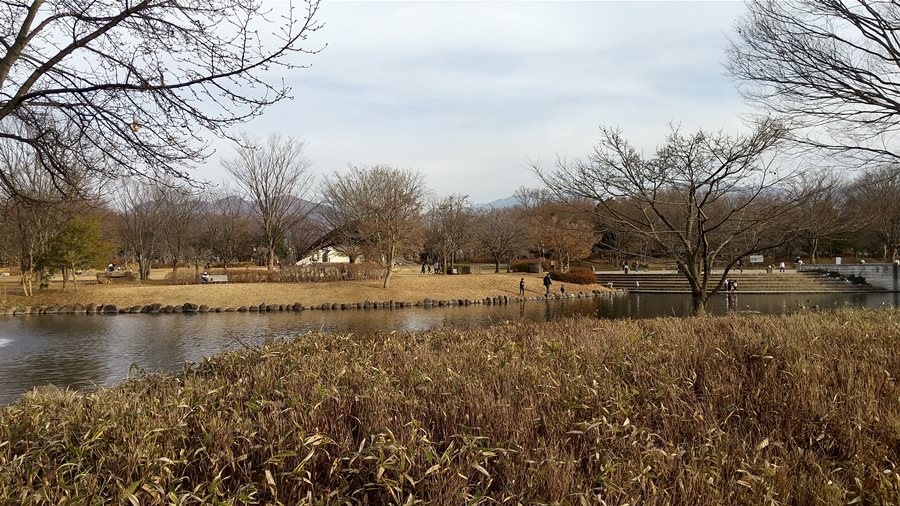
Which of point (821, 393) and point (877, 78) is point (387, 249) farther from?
point (821, 393)

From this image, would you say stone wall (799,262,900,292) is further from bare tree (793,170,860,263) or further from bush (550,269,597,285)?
bare tree (793,170,860,263)

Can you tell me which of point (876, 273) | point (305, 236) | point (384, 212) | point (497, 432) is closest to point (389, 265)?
point (384, 212)

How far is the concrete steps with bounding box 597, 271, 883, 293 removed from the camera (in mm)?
36719

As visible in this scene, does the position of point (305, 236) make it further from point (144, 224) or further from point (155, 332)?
point (155, 332)

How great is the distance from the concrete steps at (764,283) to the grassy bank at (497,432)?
36.2 metres

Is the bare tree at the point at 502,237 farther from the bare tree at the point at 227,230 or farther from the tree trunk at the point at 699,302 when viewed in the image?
the tree trunk at the point at 699,302

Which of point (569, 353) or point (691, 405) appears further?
point (569, 353)

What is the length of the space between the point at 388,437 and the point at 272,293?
27261 mm

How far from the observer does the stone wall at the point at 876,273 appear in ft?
118

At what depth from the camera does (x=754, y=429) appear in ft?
10.0

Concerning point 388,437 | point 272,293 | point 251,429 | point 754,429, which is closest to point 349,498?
point 388,437

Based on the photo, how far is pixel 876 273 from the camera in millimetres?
37438

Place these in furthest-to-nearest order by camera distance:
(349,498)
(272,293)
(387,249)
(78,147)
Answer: (387,249)
(272,293)
(78,147)
(349,498)

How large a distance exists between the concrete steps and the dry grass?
11.2m
